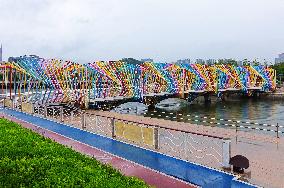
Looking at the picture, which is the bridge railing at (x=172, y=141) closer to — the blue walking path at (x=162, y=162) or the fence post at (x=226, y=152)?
the blue walking path at (x=162, y=162)

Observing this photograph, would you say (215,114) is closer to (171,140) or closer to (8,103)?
(8,103)

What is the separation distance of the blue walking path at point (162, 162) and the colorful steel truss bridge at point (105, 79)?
14579 mm

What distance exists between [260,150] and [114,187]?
7198 millimetres

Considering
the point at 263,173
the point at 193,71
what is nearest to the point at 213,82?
the point at 193,71

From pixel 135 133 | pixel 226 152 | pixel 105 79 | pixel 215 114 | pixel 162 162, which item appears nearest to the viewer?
pixel 226 152

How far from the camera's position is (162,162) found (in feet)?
28.9

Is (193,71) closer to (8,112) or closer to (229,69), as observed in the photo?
(229,69)

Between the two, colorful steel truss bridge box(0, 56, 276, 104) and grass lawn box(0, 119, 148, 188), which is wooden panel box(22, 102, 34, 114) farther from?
grass lawn box(0, 119, 148, 188)

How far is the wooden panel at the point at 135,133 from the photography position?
9.37 metres

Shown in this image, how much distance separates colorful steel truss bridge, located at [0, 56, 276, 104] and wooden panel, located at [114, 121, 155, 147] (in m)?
17.2

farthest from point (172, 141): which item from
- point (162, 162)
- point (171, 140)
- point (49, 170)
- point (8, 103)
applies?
point (8, 103)

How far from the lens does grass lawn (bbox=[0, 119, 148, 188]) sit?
5.00 m

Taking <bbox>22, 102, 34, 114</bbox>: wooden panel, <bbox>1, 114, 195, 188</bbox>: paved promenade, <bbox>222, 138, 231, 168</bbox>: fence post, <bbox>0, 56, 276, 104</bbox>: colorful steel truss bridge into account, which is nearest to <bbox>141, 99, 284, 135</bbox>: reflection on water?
<bbox>0, 56, 276, 104</bbox>: colorful steel truss bridge

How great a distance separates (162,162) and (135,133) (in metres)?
1.37
